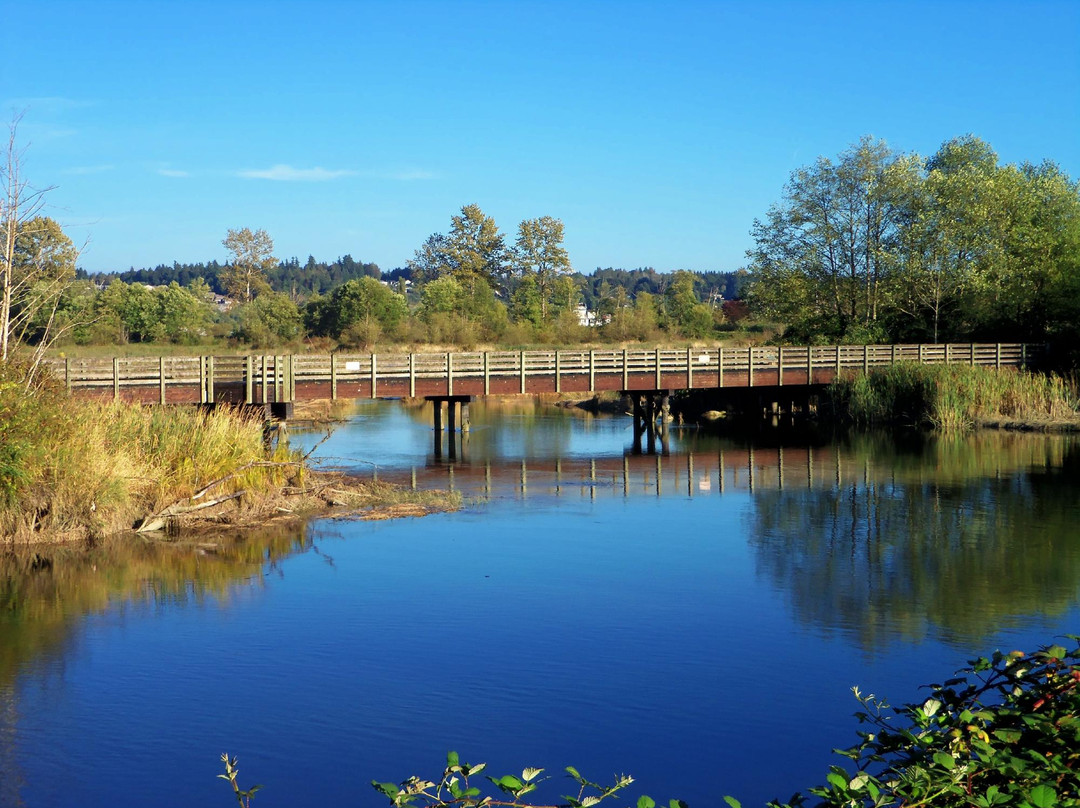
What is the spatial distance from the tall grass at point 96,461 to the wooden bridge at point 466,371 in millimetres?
2933

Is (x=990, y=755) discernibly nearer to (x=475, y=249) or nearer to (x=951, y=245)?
(x=951, y=245)

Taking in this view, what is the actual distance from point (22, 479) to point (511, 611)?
23.3 feet

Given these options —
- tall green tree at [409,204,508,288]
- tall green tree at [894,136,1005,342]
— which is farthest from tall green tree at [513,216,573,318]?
tall green tree at [894,136,1005,342]

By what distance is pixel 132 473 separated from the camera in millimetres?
16719

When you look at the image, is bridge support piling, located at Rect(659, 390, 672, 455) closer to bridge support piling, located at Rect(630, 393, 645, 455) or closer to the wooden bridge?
bridge support piling, located at Rect(630, 393, 645, 455)

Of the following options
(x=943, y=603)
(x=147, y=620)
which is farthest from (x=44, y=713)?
(x=943, y=603)

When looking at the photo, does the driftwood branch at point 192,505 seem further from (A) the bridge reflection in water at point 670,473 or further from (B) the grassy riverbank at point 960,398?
(B) the grassy riverbank at point 960,398

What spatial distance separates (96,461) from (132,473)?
75 centimetres

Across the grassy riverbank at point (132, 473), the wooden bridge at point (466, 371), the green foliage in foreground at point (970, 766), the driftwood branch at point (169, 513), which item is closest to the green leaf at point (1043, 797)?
the green foliage in foreground at point (970, 766)

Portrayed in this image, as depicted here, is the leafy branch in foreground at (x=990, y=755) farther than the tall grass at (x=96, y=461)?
No

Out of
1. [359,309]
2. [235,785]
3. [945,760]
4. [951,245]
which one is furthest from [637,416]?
[359,309]

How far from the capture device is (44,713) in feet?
30.6

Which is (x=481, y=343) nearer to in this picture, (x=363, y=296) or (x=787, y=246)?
(x=363, y=296)

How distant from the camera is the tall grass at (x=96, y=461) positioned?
15.3 m
